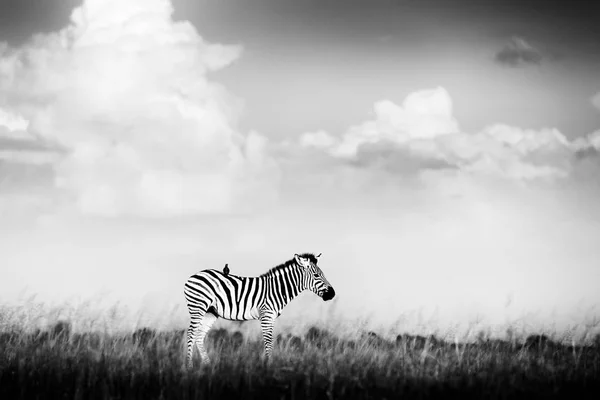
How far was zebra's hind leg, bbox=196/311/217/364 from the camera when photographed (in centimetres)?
1516

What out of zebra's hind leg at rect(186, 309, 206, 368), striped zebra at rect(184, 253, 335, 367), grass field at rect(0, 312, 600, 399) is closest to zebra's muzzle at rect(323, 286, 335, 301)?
striped zebra at rect(184, 253, 335, 367)

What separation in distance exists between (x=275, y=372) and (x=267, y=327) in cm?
299

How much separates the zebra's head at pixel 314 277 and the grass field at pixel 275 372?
143 centimetres

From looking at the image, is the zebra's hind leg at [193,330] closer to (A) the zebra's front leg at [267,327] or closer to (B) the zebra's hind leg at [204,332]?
(B) the zebra's hind leg at [204,332]

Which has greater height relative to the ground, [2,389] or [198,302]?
[198,302]

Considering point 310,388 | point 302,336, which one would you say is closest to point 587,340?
point 302,336

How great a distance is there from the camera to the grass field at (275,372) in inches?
452

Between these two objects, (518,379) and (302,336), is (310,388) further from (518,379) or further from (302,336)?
(302,336)

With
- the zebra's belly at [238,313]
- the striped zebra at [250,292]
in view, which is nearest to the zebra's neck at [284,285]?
the striped zebra at [250,292]

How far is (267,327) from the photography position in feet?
51.1

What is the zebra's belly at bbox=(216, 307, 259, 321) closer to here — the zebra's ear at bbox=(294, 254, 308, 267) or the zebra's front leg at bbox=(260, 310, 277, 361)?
the zebra's front leg at bbox=(260, 310, 277, 361)

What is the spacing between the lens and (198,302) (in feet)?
52.9

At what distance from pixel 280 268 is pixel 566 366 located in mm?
7051

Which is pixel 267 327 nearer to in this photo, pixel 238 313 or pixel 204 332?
pixel 238 313
